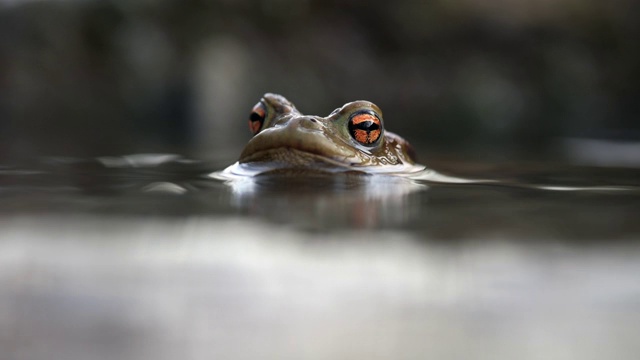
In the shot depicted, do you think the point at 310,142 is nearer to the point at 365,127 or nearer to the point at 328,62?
the point at 365,127

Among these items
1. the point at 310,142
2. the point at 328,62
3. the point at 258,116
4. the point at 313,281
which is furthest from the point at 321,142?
the point at 328,62

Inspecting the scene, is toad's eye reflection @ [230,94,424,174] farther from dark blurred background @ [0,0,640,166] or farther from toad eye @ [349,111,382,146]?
dark blurred background @ [0,0,640,166]

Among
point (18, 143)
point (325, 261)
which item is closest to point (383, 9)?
point (18, 143)

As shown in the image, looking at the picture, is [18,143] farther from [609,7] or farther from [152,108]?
[609,7]

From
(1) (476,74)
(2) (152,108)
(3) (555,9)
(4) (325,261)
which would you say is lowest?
(4) (325,261)

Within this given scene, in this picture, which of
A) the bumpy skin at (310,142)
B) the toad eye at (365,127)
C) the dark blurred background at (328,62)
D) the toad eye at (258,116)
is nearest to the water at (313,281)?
the bumpy skin at (310,142)

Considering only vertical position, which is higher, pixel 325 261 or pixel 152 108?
pixel 152 108

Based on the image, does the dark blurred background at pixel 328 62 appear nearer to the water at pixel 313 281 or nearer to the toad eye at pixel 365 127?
the toad eye at pixel 365 127

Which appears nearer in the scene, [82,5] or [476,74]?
[82,5]
